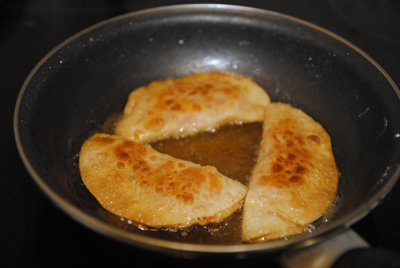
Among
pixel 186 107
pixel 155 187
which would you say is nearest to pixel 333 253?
pixel 155 187

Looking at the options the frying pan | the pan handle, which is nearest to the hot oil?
the frying pan

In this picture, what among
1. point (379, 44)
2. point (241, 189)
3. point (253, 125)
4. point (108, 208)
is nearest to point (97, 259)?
point (108, 208)

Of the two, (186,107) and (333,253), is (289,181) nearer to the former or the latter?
(333,253)

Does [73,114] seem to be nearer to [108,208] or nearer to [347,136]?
[108,208]

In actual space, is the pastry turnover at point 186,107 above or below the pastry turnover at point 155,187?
above

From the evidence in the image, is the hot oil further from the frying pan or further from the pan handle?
the pan handle

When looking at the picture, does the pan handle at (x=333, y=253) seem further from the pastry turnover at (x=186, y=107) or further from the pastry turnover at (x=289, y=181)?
the pastry turnover at (x=186, y=107)

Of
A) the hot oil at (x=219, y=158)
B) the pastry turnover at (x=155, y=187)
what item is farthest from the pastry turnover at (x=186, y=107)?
the pastry turnover at (x=155, y=187)
